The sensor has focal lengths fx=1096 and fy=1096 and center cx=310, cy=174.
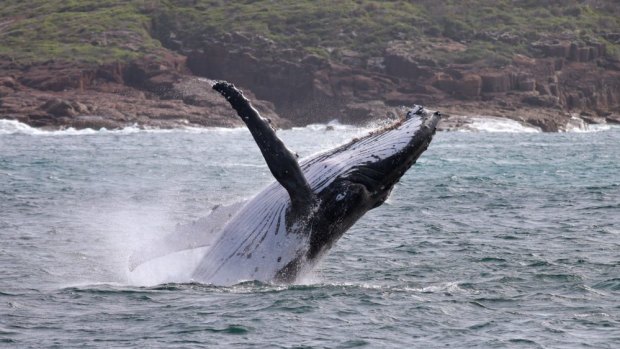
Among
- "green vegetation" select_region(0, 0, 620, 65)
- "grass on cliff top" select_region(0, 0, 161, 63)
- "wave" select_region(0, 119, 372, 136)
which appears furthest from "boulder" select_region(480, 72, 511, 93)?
"grass on cliff top" select_region(0, 0, 161, 63)

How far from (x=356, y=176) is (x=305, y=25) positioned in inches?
4483

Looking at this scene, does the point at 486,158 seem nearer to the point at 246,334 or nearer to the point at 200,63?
the point at 246,334

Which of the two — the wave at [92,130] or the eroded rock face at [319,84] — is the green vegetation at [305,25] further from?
the wave at [92,130]

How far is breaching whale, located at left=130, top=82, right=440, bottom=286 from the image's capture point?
13094 millimetres

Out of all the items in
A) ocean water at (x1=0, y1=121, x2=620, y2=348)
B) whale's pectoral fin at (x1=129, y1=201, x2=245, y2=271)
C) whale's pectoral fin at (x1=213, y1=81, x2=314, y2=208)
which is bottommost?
ocean water at (x1=0, y1=121, x2=620, y2=348)

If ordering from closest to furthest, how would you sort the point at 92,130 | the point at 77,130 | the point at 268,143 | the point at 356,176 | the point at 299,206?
the point at 268,143
the point at 299,206
the point at 356,176
the point at 77,130
the point at 92,130

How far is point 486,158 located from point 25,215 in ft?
98.5

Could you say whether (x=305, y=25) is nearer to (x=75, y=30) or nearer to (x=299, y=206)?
(x=75, y=30)

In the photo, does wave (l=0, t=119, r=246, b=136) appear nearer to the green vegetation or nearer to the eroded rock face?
the eroded rock face

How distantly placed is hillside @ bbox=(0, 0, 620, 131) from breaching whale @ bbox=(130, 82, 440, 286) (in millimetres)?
74838

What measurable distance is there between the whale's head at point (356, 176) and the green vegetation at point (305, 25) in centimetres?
9878

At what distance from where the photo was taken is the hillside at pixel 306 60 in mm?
100938

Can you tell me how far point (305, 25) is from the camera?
126 meters

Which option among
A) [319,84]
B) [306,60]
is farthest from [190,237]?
[306,60]
